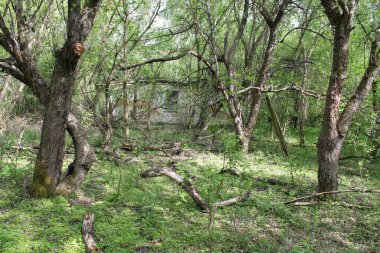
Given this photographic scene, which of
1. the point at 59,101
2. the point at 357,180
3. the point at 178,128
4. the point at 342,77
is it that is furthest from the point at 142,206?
the point at 178,128

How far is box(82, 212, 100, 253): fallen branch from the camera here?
4.14 metres

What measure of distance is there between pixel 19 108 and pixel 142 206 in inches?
486

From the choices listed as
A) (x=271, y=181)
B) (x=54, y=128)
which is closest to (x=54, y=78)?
(x=54, y=128)

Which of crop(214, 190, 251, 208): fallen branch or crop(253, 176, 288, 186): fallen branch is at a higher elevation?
crop(253, 176, 288, 186): fallen branch

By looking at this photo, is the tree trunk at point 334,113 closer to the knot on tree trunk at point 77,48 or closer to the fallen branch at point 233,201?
the fallen branch at point 233,201

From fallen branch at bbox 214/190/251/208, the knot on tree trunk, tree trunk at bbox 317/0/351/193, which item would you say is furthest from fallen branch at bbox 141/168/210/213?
tree trunk at bbox 317/0/351/193

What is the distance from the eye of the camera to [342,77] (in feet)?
20.7

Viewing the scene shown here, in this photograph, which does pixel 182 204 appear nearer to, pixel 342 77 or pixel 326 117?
pixel 326 117

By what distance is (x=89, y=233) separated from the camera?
14.7 ft

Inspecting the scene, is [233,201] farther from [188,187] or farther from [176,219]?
[176,219]

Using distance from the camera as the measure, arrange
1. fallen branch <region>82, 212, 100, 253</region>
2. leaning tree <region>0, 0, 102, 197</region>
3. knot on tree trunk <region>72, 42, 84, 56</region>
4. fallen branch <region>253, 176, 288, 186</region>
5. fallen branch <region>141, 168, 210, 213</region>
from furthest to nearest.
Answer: fallen branch <region>253, 176, 288, 186</region>, fallen branch <region>141, 168, 210, 213</region>, leaning tree <region>0, 0, 102, 197</region>, knot on tree trunk <region>72, 42, 84, 56</region>, fallen branch <region>82, 212, 100, 253</region>

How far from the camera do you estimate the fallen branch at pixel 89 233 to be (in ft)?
13.6

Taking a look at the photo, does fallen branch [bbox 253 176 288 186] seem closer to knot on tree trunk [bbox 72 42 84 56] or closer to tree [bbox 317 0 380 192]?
tree [bbox 317 0 380 192]

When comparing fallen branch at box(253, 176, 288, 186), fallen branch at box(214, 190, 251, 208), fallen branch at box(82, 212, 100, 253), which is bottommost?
fallen branch at box(82, 212, 100, 253)
